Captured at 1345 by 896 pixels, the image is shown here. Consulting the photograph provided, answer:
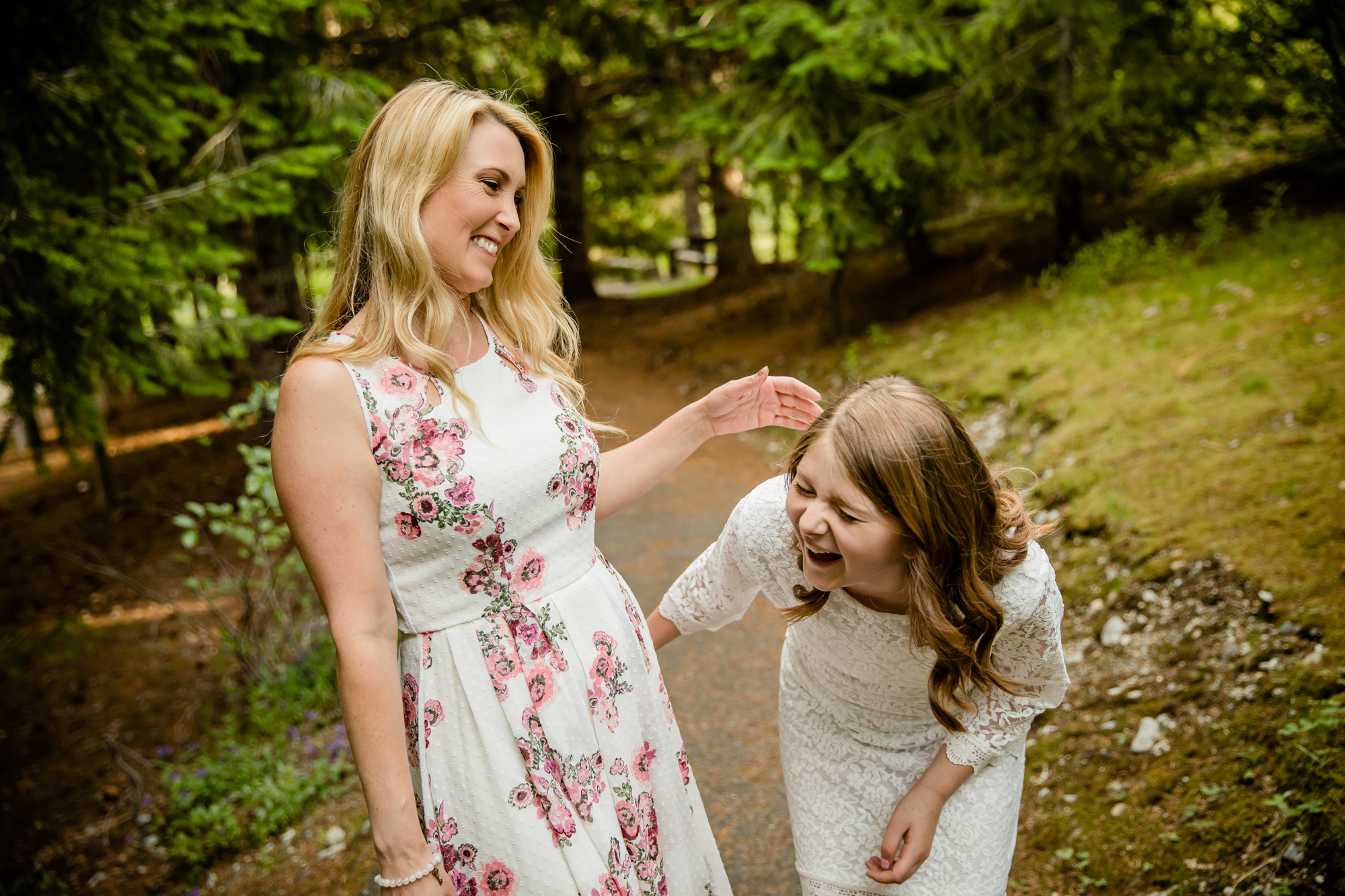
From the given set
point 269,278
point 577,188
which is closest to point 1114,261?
point 269,278

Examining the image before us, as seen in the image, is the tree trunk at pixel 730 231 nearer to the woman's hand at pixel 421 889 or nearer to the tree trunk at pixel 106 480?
the tree trunk at pixel 106 480

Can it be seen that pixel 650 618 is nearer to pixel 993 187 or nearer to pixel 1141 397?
pixel 1141 397

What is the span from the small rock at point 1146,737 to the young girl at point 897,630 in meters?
1.37

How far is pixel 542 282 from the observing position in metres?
2.16

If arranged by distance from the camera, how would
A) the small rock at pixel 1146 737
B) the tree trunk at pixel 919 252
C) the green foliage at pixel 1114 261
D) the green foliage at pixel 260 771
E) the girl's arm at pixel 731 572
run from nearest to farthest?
the girl's arm at pixel 731 572, the small rock at pixel 1146 737, the green foliage at pixel 260 771, the green foliage at pixel 1114 261, the tree trunk at pixel 919 252

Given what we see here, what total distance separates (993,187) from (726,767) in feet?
21.2

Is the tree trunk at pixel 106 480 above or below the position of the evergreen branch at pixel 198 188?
below

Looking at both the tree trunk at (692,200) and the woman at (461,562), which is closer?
the woman at (461,562)

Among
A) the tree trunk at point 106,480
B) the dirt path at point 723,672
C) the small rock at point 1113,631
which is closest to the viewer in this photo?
the dirt path at point 723,672

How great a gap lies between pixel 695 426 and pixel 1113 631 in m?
2.45

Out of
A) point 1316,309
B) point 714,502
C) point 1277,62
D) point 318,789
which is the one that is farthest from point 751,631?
point 1316,309

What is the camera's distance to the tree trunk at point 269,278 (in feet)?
25.8

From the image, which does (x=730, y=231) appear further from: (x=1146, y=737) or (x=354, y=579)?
(x=354, y=579)

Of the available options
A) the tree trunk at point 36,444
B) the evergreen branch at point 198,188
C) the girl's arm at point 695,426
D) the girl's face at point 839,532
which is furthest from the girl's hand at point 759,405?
the evergreen branch at point 198,188
